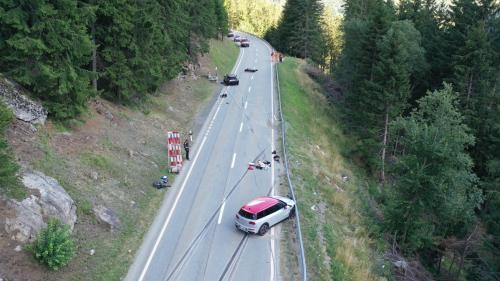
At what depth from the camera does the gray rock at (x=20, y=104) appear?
19078 millimetres

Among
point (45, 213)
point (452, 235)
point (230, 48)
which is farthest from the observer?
point (230, 48)

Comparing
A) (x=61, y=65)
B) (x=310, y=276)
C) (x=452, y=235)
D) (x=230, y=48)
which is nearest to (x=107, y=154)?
(x=61, y=65)

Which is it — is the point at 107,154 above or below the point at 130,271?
above

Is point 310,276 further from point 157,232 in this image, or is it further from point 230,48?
point 230,48

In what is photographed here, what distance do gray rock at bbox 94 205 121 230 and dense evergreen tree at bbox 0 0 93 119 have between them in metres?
6.03

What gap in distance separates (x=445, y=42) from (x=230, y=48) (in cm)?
4069

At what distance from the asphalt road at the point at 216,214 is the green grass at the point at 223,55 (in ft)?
74.6

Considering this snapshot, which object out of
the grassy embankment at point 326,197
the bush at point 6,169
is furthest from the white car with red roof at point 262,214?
the bush at point 6,169

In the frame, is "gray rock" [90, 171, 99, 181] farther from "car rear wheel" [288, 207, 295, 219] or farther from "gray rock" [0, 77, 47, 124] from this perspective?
"car rear wheel" [288, 207, 295, 219]

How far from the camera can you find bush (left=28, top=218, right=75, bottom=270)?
46.1ft

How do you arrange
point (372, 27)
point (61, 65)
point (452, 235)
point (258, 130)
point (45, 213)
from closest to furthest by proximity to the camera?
point (45, 213)
point (61, 65)
point (452, 235)
point (258, 130)
point (372, 27)

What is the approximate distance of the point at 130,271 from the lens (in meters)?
16.1

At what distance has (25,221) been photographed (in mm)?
14664

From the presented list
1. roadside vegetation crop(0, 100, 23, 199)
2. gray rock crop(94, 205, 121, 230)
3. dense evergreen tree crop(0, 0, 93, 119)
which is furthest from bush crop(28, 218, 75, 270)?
dense evergreen tree crop(0, 0, 93, 119)
